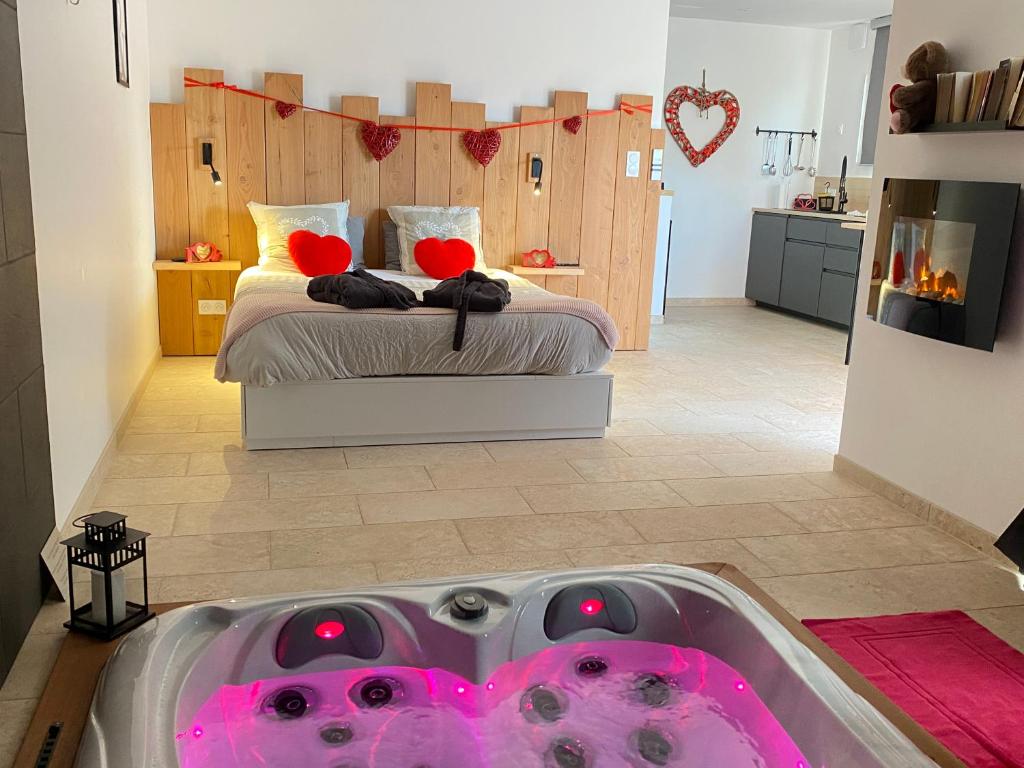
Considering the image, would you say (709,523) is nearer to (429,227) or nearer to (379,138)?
(429,227)

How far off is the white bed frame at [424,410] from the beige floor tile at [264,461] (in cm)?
7

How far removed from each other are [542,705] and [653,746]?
27 centimetres

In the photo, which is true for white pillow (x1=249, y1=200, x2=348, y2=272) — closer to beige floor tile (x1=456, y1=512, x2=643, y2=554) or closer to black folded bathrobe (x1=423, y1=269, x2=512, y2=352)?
black folded bathrobe (x1=423, y1=269, x2=512, y2=352)

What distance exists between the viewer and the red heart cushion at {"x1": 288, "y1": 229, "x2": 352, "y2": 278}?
5.03m

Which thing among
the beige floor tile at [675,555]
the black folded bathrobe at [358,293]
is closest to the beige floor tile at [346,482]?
the black folded bathrobe at [358,293]

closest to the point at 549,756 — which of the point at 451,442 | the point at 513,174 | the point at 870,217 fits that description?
the point at 451,442

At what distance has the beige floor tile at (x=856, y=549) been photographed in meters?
2.96

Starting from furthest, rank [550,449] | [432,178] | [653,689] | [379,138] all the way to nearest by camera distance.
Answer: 1. [432,178]
2. [379,138]
3. [550,449]
4. [653,689]

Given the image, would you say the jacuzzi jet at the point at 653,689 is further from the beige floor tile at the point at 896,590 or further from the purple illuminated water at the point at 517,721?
the beige floor tile at the point at 896,590

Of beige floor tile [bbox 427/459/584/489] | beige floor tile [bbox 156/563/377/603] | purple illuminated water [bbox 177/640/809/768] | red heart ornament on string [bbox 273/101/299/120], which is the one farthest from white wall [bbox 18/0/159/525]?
beige floor tile [bbox 427/459/584/489]

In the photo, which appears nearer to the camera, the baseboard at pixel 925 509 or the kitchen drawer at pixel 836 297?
the baseboard at pixel 925 509

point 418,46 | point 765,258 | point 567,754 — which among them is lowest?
point 567,754

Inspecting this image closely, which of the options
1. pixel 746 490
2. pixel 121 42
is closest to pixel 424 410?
pixel 746 490

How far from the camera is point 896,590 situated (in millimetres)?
2803
